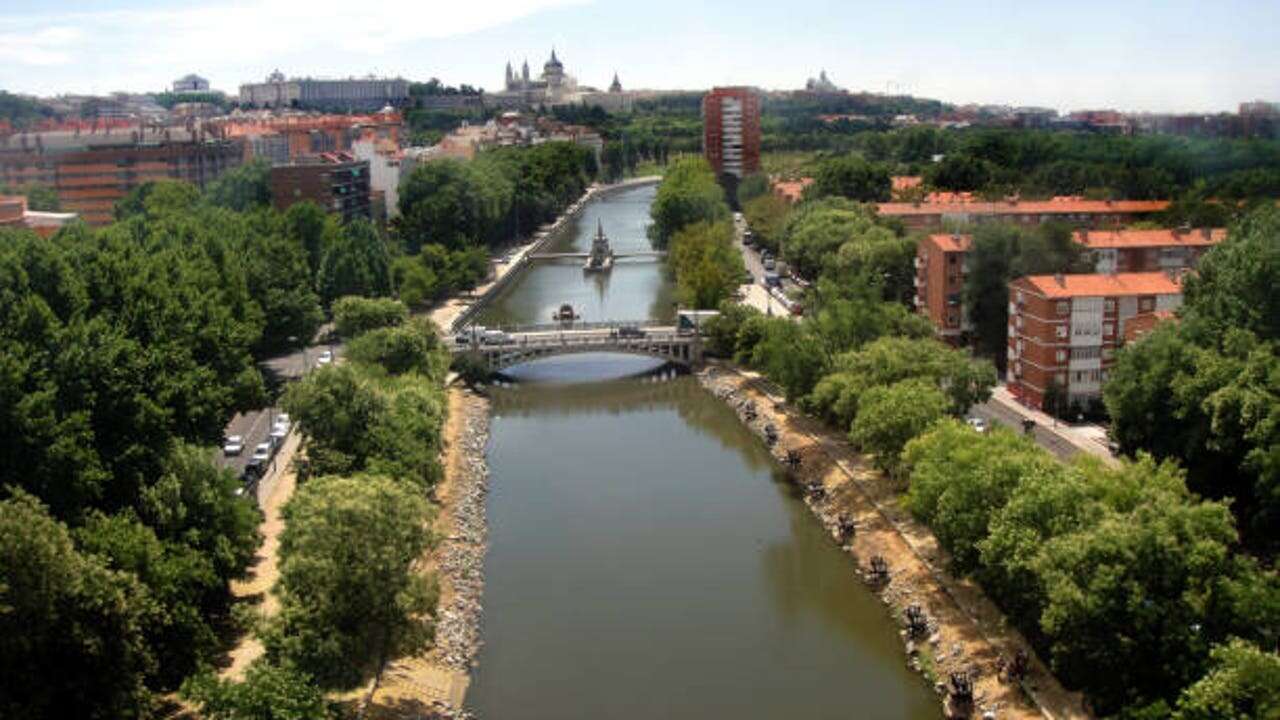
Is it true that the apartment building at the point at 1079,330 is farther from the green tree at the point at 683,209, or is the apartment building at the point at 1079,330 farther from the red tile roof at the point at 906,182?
the red tile roof at the point at 906,182

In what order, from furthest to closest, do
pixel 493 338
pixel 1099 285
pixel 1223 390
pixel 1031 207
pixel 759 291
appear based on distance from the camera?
pixel 759 291
pixel 1031 207
pixel 493 338
pixel 1099 285
pixel 1223 390

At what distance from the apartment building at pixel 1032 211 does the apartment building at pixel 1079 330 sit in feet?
46.4

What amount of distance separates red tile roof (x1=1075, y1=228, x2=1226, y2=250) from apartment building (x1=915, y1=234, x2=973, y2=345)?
307cm

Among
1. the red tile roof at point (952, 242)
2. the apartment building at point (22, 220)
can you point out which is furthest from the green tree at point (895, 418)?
the apartment building at point (22, 220)

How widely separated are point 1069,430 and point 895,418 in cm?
515

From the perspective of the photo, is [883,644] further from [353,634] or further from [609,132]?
[609,132]

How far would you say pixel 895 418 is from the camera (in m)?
20.2

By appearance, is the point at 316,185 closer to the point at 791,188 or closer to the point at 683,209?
the point at 683,209

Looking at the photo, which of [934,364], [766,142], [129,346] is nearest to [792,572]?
[934,364]

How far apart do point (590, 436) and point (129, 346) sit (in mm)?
12214

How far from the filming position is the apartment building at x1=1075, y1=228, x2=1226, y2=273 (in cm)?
3150

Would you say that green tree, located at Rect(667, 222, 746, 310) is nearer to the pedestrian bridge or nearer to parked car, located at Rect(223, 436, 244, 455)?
the pedestrian bridge

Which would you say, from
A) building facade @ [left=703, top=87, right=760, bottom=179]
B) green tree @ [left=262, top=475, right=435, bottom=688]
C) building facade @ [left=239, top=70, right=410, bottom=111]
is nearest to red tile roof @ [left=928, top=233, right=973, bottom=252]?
green tree @ [left=262, top=475, right=435, bottom=688]

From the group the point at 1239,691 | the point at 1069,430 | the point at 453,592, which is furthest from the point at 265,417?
the point at 1239,691
